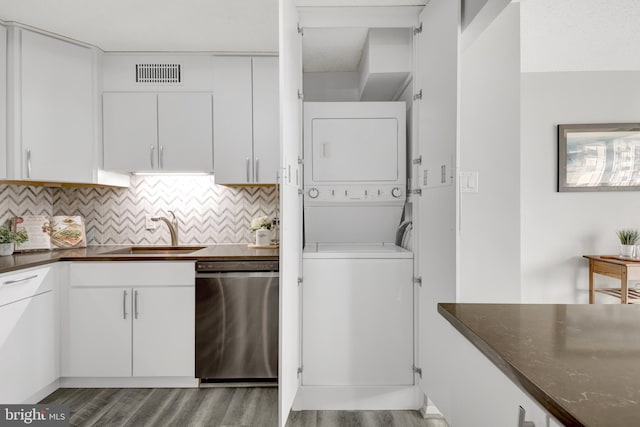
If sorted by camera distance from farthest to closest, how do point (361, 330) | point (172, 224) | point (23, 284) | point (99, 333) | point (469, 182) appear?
point (172, 224) < point (99, 333) < point (361, 330) < point (23, 284) < point (469, 182)

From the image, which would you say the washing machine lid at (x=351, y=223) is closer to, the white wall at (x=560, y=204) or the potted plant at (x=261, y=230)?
the potted plant at (x=261, y=230)

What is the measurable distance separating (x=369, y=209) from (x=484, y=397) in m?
1.82

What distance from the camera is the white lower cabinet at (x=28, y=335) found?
202cm

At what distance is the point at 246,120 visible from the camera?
2.73 m

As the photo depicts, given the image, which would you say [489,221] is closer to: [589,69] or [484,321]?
[484,321]

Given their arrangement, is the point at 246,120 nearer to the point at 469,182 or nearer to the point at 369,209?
the point at 369,209

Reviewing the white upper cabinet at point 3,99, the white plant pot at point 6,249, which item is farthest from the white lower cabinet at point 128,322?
the white upper cabinet at point 3,99

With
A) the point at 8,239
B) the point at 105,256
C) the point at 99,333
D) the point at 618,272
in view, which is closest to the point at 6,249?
the point at 8,239

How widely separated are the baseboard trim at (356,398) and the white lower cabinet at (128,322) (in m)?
0.79

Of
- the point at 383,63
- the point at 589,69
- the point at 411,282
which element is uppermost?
the point at 589,69

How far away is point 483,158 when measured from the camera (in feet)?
6.55

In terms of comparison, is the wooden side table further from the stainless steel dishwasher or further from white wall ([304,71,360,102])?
the stainless steel dishwasher

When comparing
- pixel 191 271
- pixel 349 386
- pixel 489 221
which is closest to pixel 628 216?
pixel 489 221

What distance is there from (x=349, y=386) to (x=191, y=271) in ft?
4.01
